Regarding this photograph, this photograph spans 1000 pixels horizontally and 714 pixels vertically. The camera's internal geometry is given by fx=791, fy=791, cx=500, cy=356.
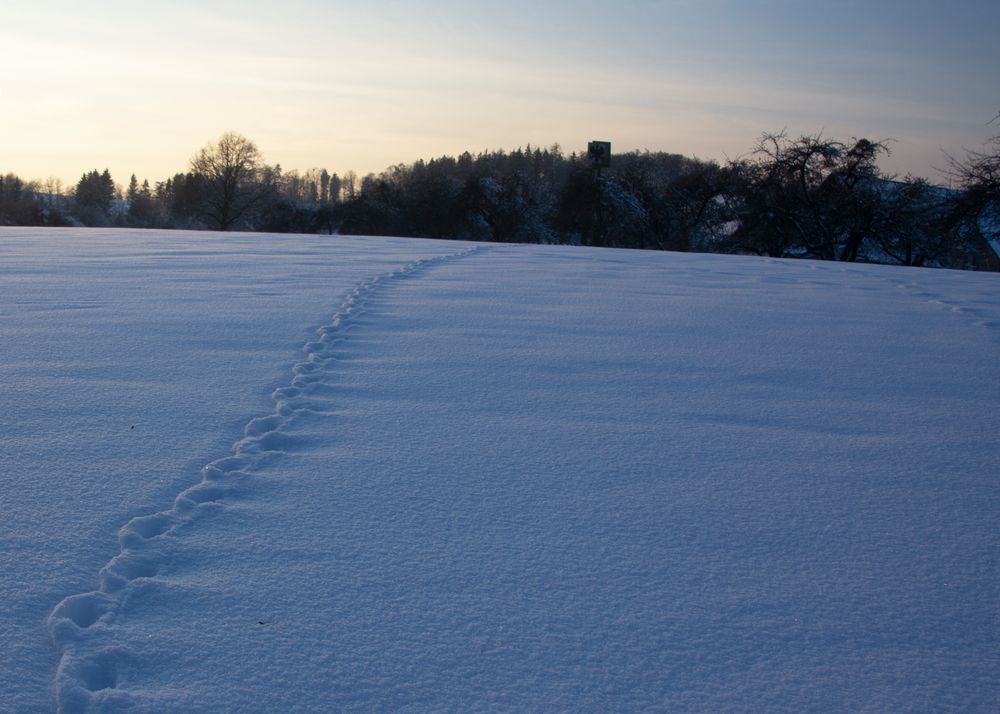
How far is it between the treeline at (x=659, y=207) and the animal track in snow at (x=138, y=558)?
57.8 ft

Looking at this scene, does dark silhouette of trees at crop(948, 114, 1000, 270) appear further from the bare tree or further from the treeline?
the bare tree

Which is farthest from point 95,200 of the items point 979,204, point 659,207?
point 979,204

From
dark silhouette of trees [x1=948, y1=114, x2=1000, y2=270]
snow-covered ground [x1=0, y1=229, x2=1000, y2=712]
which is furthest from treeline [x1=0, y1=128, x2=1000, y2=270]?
snow-covered ground [x1=0, y1=229, x2=1000, y2=712]

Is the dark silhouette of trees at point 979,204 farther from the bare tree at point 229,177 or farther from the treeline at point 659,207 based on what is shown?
the bare tree at point 229,177

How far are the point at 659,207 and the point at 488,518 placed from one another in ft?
80.1

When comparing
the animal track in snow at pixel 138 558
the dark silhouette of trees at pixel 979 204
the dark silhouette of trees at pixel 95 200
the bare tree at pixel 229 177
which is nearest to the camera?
the animal track in snow at pixel 138 558

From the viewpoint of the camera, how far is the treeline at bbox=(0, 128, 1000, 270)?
61.6 feet

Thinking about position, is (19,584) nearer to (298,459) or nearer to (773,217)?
(298,459)

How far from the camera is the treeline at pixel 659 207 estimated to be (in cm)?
1878

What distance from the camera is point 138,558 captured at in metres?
1.68

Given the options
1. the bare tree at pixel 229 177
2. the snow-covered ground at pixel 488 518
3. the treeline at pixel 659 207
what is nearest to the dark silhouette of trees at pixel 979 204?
the treeline at pixel 659 207

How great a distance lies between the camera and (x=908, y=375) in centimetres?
354

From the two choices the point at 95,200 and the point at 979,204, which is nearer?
the point at 979,204

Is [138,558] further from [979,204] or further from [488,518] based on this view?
[979,204]
